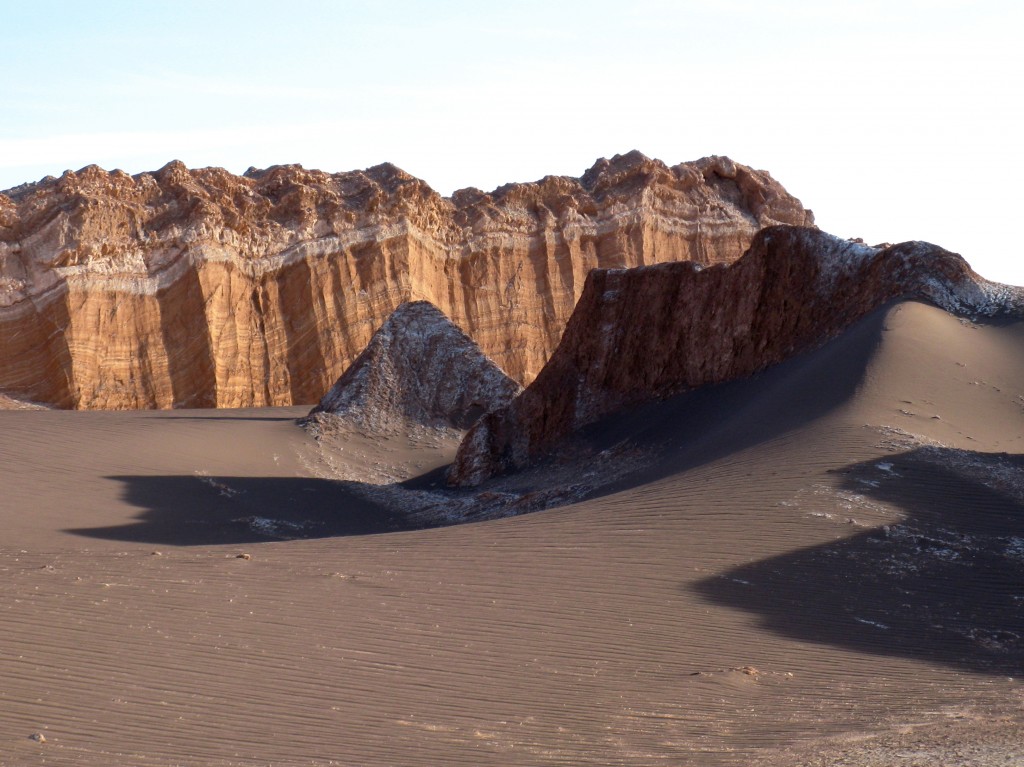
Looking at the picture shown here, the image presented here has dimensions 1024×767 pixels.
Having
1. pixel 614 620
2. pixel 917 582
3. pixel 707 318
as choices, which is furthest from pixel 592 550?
pixel 707 318

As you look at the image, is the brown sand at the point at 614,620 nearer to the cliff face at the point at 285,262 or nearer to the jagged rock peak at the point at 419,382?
the jagged rock peak at the point at 419,382

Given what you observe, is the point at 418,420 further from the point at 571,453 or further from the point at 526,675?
the point at 526,675

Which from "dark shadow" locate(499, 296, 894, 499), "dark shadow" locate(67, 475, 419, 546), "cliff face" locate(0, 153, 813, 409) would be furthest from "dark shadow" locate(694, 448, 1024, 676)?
"cliff face" locate(0, 153, 813, 409)

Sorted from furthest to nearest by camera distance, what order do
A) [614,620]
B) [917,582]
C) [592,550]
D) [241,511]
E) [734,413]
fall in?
1. [241,511]
2. [734,413]
3. [592,550]
4. [917,582]
5. [614,620]

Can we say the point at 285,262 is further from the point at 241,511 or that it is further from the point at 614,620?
the point at 614,620

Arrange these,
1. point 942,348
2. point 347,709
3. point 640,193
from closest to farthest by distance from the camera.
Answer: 1. point 347,709
2. point 942,348
3. point 640,193

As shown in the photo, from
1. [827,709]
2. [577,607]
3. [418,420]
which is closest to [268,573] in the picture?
[577,607]

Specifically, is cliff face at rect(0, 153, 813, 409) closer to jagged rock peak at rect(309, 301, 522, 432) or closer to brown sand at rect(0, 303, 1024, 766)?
jagged rock peak at rect(309, 301, 522, 432)
